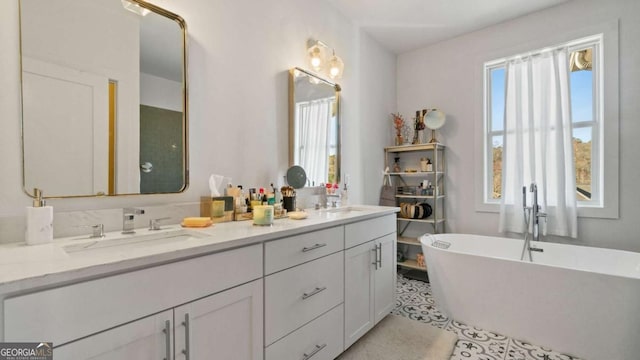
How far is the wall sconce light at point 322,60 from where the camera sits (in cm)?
229

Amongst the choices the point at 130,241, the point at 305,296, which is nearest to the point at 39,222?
the point at 130,241

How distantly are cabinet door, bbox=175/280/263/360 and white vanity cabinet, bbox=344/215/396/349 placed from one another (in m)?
0.71

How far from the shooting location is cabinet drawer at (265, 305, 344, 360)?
130 cm

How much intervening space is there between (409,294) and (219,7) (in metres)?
2.89

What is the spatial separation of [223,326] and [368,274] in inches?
45.0

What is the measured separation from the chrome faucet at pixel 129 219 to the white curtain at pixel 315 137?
1209mm

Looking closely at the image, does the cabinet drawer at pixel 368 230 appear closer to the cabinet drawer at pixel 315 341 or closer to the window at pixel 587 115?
the cabinet drawer at pixel 315 341

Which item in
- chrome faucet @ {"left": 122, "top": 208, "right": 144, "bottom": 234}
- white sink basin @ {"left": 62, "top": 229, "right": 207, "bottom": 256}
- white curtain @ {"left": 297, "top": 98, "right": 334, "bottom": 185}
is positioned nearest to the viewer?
white sink basin @ {"left": 62, "top": 229, "right": 207, "bottom": 256}

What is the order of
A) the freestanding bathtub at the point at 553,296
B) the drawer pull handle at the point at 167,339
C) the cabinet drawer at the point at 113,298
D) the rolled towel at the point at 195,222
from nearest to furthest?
the cabinet drawer at the point at 113,298, the drawer pull handle at the point at 167,339, the rolled towel at the point at 195,222, the freestanding bathtub at the point at 553,296

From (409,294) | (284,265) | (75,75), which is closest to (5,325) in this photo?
(284,265)

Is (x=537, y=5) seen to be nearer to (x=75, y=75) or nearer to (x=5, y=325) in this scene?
(x=75, y=75)

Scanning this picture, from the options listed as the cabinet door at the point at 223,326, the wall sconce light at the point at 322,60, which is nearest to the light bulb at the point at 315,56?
the wall sconce light at the point at 322,60

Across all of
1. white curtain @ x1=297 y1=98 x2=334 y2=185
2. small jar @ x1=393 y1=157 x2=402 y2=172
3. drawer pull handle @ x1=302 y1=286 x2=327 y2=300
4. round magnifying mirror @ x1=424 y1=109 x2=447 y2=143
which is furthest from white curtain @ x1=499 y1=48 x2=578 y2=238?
drawer pull handle @ x1=302 y1=286 x2=327 y2=300

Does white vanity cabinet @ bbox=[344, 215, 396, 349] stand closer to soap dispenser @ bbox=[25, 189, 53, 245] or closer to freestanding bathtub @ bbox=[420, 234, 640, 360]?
freestanding bathtub @ bbox=[420, 234, 640, 360]
